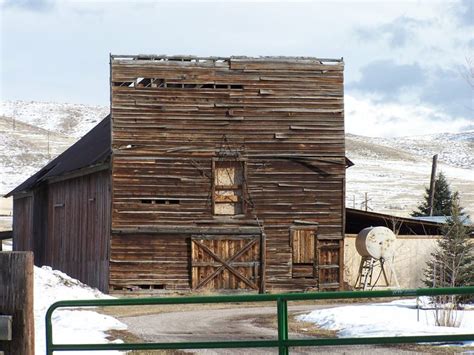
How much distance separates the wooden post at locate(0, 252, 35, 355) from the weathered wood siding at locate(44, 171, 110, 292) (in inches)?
881

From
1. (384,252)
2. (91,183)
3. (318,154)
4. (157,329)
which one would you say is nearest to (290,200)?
(318,154)

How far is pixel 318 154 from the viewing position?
31.4m

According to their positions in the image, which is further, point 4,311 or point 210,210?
point 210,210

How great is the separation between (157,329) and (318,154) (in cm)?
2220

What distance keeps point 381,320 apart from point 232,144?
2045cm

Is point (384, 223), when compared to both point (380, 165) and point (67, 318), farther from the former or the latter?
point (380, 165)

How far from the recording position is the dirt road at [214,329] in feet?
27.1

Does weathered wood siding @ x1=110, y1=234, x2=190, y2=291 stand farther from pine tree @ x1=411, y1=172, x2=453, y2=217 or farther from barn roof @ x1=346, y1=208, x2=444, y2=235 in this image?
pine tree @ x1=411, y1=172, x2=453, y2=217

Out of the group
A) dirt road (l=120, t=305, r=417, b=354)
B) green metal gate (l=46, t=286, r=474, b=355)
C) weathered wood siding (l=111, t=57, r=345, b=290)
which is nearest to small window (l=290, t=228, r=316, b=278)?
weathered wood siding (l=111, t=57, r=345, b=290)

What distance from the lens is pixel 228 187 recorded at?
30812 mm

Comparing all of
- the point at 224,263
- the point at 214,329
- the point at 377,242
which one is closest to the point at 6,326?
the point at 214,329

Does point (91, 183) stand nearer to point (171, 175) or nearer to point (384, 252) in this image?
point (171, 175)

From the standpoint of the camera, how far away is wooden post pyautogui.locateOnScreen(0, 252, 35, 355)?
8.18 meters

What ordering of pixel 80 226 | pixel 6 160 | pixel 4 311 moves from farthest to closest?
pixel 6 160, pixel 80 226, pixel 4 311
